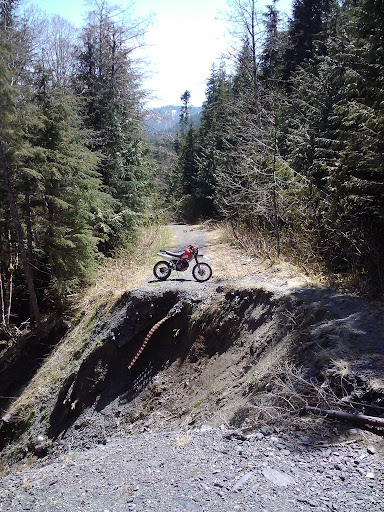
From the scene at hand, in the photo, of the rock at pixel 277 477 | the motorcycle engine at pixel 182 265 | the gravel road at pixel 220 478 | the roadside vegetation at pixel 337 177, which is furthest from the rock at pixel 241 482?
the motorcycle engine at pixel 182 265

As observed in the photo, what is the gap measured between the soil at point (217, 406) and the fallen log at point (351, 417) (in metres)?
0.10

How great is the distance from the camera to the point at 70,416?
823 cm

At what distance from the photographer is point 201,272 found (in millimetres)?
9453

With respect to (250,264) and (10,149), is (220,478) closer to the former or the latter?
(250,264)

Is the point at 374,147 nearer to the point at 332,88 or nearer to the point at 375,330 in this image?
the point at 375,330

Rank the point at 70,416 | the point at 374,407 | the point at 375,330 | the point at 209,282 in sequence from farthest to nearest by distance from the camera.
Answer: the point at 209,282
the point at 70,416
the point at 375,330
the point at 374,407

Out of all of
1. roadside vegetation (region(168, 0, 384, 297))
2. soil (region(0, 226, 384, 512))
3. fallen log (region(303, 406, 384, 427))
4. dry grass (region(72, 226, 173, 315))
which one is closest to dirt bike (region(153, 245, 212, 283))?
soil (region(0, 226, 384, 512))

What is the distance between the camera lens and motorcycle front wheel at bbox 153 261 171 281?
9.92 meters

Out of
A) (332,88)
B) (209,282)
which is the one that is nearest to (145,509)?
(209,282)

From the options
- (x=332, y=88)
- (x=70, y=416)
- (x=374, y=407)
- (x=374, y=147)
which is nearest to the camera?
(x=374, y=407)

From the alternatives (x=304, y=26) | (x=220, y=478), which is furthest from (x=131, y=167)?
(x=304, y=26)

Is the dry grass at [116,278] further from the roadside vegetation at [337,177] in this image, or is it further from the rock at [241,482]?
the rock at [241,482]

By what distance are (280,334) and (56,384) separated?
20.5ft

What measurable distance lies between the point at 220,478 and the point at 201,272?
6104 millimetres
